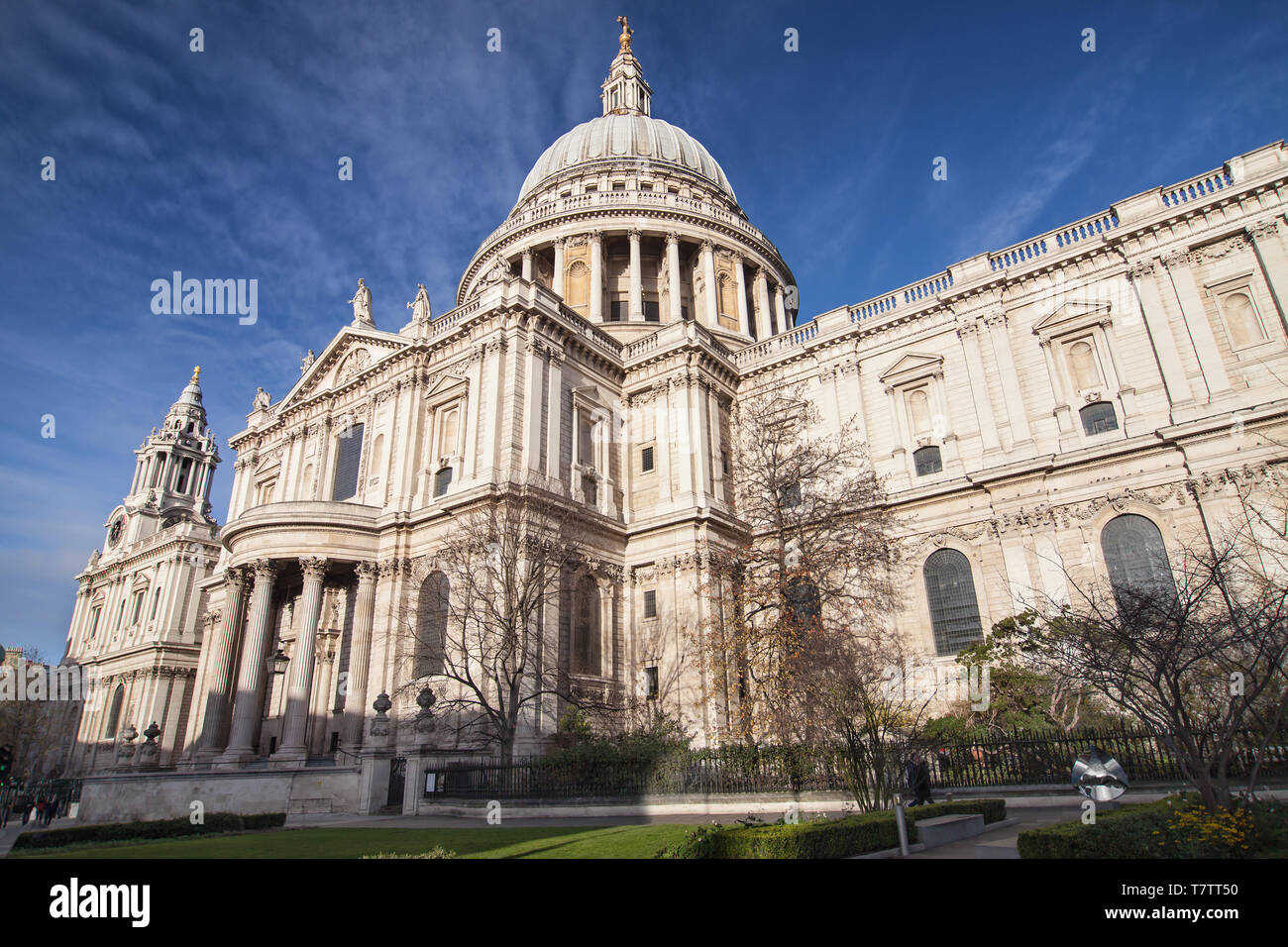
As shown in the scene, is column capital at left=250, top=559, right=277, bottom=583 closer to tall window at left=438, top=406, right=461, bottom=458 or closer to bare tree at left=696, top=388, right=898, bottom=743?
tall window at left=438, top=406, right=461, bottom=458

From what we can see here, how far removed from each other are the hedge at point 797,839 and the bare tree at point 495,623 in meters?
13.5

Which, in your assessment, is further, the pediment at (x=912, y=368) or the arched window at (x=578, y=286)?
the arched window at (x=578, y=286)

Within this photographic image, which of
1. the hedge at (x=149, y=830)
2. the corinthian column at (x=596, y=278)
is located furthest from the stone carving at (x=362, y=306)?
the hedge at (x=149, y=830)

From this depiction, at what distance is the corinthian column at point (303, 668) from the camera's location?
26219mm

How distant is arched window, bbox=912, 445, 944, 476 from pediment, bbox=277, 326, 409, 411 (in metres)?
22.6

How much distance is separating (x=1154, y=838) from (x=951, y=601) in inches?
841

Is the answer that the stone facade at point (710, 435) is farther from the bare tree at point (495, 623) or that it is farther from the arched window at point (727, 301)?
the arched window at point (727, 301)

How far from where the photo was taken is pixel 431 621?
2811 cm

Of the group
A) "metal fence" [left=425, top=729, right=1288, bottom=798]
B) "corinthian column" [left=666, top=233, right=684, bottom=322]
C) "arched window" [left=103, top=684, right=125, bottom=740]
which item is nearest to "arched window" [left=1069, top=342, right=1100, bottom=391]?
"metal fence" [left=425, top=729, right=1288, bottom=798]

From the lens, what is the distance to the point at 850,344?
34.3m
